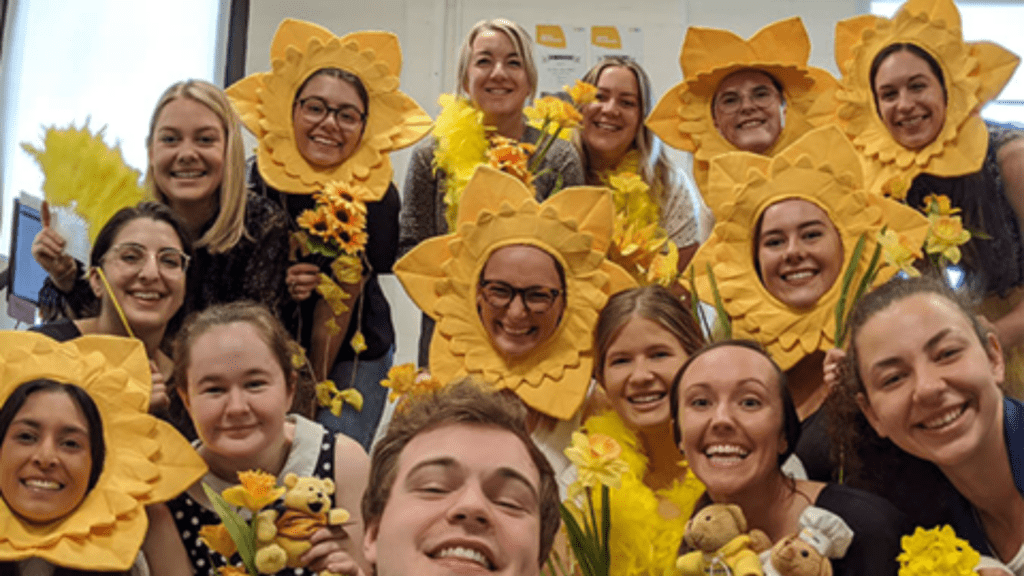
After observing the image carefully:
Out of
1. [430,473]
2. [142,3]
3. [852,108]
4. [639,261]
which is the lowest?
[430,473]

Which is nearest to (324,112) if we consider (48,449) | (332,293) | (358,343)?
(332,293)

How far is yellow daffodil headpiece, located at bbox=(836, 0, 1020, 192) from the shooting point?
2.98 meters

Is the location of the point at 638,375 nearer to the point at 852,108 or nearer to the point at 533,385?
the point at 533,385

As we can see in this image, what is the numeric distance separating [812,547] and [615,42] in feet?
12.7

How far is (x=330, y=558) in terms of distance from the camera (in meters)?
2.25

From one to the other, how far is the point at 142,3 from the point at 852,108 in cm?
364

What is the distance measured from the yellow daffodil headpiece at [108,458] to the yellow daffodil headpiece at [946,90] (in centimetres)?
175

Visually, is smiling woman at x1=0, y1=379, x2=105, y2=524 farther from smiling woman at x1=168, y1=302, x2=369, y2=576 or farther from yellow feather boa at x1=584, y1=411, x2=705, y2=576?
yellow feather boa at x1=584, y1=411, x2=705, y2=576

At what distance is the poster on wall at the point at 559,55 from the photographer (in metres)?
5.54

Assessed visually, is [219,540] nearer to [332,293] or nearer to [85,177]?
[332,293]

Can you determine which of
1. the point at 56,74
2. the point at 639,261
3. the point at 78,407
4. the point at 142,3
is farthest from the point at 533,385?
the point at 142,3

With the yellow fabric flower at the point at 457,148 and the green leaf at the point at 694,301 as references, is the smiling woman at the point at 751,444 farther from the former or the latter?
the yellow fabric flower at the point at 457,148

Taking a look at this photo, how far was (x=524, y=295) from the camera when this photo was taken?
2.88 metres

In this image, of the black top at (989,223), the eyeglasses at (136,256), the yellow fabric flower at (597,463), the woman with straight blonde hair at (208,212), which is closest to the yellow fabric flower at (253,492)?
the yellow fabric flower at (597,463)
